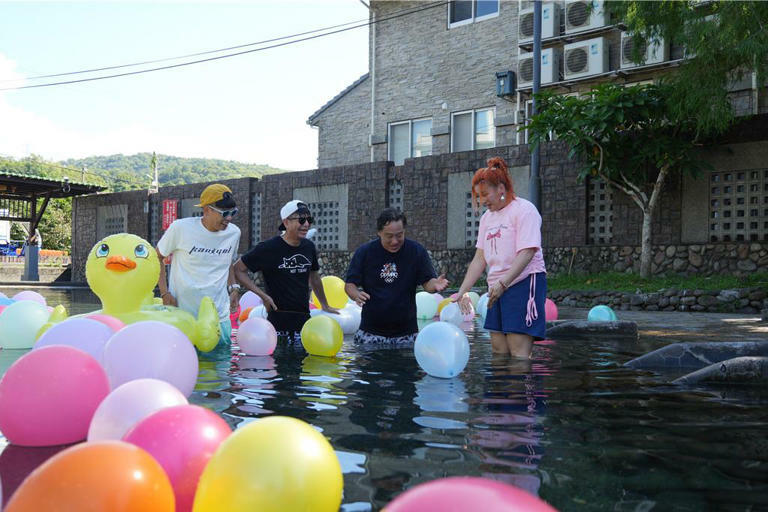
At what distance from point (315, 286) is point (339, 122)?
1880cm

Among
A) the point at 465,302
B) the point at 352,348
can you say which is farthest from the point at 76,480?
the point at 352,348

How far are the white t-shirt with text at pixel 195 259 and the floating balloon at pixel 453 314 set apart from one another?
159 inches

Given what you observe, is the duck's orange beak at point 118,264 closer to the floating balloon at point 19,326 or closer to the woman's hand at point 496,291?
the floating balloon at point 19,326

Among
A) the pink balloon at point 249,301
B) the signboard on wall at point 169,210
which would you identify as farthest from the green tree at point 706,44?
the signboard on wall at point 169,210

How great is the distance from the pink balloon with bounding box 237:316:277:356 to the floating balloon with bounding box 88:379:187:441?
3246mm

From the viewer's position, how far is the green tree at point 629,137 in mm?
12883

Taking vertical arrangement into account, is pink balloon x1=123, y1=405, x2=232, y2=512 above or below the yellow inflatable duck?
below

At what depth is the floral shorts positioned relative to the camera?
20.9ft

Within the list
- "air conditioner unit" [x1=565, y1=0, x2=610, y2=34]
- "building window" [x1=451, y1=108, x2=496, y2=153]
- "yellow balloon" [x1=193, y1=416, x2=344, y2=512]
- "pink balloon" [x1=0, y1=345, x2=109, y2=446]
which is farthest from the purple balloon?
"air conditioner unit" [x1=565, y1=0, x2=610, y2=34]

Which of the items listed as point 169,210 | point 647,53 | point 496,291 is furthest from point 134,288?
point 169,210

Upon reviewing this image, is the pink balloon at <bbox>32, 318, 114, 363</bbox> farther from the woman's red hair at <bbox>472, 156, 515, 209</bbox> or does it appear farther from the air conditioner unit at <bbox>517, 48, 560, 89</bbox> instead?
the air conditioner unit at <bbox>517, 48, 560, 89</bbox>

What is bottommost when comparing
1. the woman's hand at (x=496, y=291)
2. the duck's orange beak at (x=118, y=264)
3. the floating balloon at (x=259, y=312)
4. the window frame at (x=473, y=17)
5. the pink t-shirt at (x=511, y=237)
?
the floating balloon at (x=259, y=312)

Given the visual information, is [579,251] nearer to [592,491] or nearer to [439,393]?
[439,393]

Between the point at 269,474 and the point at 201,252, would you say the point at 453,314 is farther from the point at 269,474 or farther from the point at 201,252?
the point at 269,474
